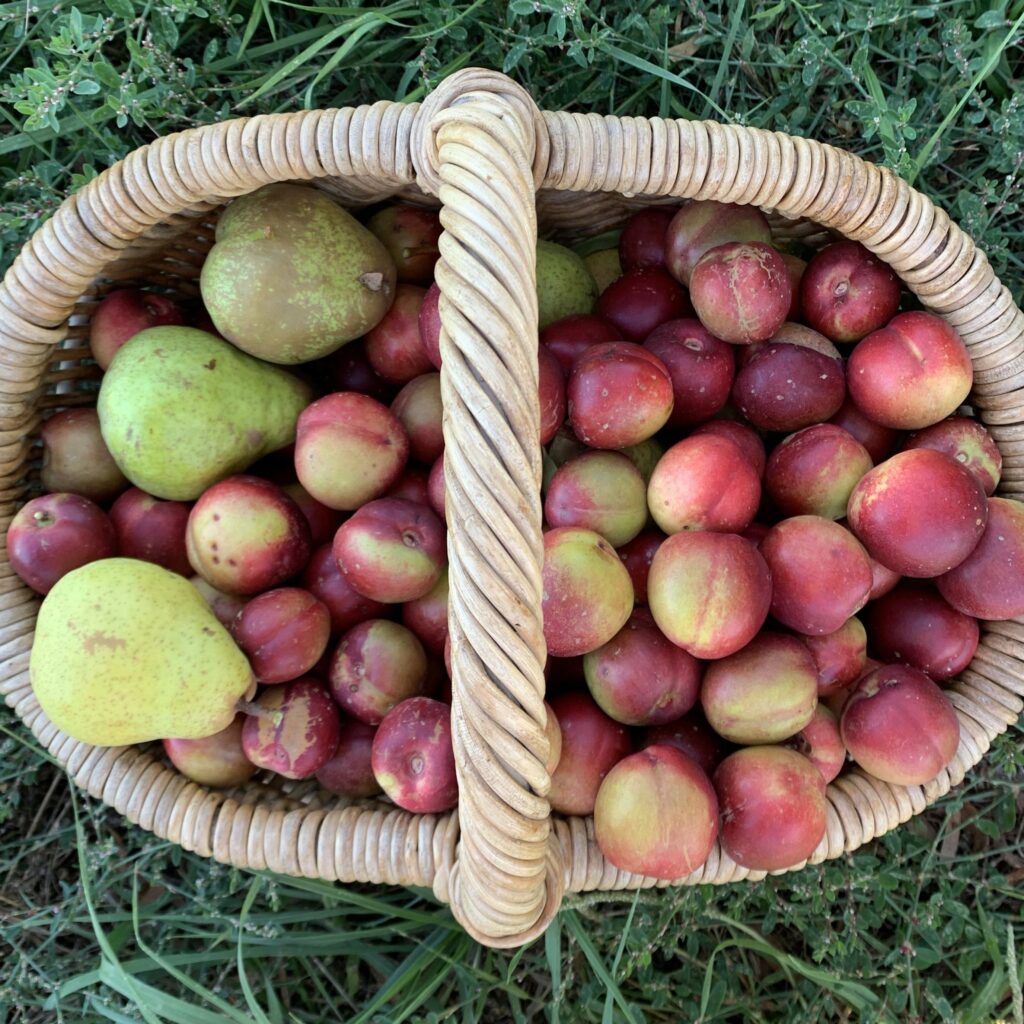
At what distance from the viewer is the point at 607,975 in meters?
1.59

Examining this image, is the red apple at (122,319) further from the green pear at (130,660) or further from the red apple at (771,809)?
the red apple at (771,809)

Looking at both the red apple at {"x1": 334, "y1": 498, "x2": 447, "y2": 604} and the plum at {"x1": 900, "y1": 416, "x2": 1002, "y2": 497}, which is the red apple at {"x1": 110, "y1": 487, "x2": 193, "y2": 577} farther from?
the plum at {"x1": 900, "y1": 416, "x2": 1002, "y2": 497}

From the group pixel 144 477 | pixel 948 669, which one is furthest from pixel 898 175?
pixel 144 477

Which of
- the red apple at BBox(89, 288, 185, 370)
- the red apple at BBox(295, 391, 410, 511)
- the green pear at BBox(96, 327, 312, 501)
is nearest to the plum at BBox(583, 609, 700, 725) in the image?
the red apple at BBox(295, 391, 410, 511)

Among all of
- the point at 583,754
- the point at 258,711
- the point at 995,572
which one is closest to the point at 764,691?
the point at 583,754

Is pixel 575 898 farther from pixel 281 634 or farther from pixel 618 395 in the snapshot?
pixel 618 395

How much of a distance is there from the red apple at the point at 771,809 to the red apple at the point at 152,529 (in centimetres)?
97

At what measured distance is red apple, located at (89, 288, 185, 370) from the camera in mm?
1558

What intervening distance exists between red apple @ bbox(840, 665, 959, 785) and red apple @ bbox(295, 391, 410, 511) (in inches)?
32.7

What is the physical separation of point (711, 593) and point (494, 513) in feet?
1.29

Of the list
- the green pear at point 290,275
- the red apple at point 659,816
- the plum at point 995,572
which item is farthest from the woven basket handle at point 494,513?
the plum at point 995,572

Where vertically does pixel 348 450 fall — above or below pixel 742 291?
below

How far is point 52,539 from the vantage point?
1.43m

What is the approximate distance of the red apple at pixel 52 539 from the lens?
1.44m
